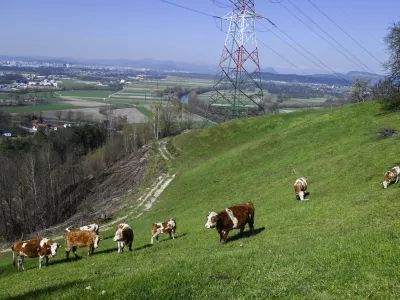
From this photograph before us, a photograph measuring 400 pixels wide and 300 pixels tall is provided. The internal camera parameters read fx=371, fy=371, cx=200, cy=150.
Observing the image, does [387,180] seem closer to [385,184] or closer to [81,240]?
[385,184]

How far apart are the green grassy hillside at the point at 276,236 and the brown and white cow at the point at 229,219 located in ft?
2.24

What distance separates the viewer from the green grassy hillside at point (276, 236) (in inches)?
385

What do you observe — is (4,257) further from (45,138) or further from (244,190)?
(45,138)

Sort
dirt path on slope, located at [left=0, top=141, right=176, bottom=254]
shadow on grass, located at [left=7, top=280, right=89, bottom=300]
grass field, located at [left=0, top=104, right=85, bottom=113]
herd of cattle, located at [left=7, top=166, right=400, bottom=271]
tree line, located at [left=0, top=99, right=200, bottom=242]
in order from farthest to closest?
grass field, located at [left=0, top=104, right=85, bottom=113] → tree line, located at [left=0, top=99, right=200, bottom=242] → dirt path on slope, located at [left=0, top=141, right=176, bottom=254] → herd of cattle, located at [left=7, top=166, right=400, bottom=271] → shadow on grass, located at [left=7, top=280, right=89, bottom=300]

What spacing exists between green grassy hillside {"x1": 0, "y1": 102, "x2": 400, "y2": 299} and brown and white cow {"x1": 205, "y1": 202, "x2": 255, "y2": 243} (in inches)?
26.9

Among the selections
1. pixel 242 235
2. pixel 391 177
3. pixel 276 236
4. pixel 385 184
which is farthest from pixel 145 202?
pixel 276 236

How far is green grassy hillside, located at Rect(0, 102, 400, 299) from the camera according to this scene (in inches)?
385

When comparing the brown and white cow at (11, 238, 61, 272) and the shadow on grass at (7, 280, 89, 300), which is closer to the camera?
the shadow on grass at (7, 280, 89, 300)

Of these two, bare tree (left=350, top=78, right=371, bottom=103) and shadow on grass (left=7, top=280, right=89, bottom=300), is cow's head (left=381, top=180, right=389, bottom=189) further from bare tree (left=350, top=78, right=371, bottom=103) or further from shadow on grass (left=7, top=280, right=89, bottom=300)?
bare tree (left=350, top=78, right=371, bottom=103)

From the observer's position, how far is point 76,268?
17406 millimetres

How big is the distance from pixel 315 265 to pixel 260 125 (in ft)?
166

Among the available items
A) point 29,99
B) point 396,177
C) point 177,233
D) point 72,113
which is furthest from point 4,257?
point 29,99

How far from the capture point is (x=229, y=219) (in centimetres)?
1861

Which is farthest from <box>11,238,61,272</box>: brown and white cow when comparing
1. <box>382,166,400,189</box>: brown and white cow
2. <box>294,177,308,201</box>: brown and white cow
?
<box>382,166,400,189</box>: brown and white cow
